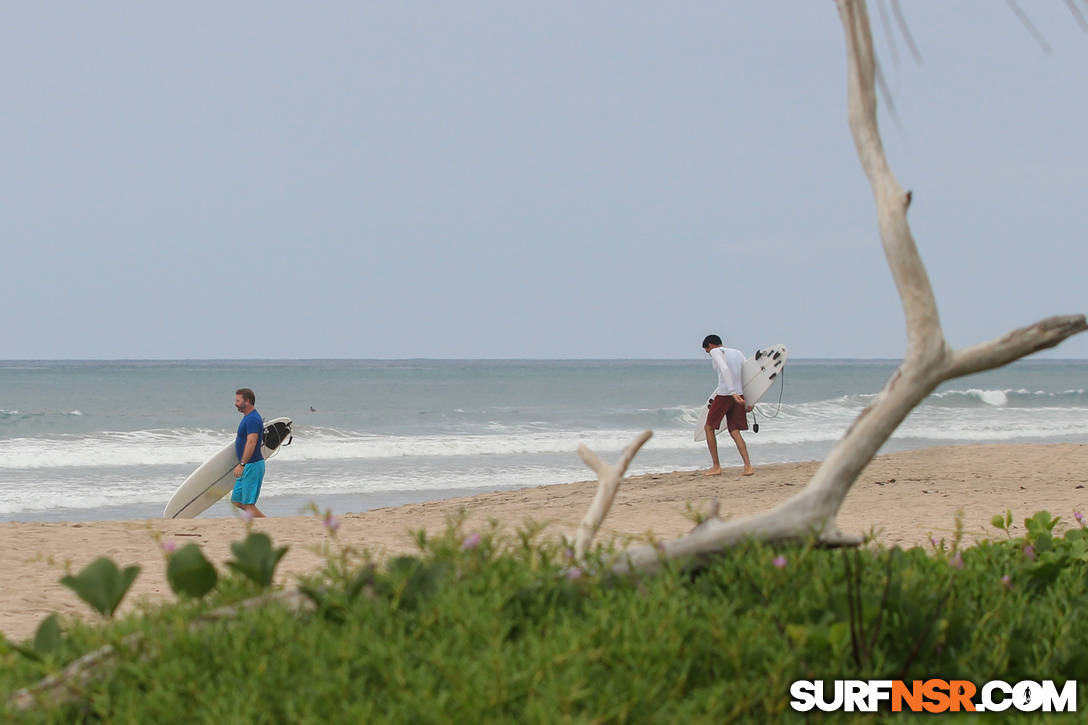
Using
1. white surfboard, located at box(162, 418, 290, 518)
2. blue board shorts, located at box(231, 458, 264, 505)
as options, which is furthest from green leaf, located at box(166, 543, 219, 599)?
white surfboard, located at box(162, 418, 290, 518)

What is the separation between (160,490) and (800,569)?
13.6 meters

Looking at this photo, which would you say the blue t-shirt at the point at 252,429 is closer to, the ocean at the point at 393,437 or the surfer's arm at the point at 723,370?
the ocean at the point at 393,437

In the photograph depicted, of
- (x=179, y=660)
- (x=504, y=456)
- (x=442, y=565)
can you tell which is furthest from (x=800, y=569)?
(x=504, y=456)

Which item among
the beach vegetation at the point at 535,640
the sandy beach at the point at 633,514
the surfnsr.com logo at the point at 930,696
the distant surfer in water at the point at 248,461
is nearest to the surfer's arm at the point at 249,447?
the distant surfer in water at the point at 248,461

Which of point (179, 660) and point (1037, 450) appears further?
point (1037, 450)

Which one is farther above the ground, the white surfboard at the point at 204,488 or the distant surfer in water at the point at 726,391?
the distant surfer in water at the point at 726,391

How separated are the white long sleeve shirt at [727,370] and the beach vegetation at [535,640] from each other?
8923 millimetres

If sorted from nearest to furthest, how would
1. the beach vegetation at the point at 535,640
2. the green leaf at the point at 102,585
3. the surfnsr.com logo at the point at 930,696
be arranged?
the beach vegetation at the point at 535,640, the surfnsr.com logo at the point at 930,696, the green leaf at the point at 102,585

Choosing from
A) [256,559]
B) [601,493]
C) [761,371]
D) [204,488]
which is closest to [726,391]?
[761,371]

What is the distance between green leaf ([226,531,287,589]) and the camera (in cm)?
275

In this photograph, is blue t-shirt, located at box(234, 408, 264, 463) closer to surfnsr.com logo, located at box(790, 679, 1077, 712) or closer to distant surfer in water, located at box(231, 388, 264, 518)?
distant surfer in water, located at box(231, 388, 264, 518)

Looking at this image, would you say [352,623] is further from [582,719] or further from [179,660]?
[582,719]

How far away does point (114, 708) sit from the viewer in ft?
7.54

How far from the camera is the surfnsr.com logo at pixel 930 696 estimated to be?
2.43 m
